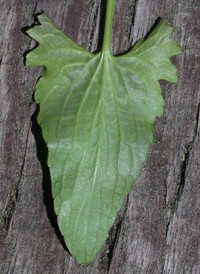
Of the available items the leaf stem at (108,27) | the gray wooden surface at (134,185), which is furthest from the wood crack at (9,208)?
the leaf stem at (108,27)

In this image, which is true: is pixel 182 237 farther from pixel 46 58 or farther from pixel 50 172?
pixel 46 58

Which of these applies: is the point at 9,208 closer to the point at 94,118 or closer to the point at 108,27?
the point at 94,118

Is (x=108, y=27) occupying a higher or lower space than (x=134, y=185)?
higher

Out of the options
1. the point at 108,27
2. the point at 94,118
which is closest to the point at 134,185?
the point at 94,118

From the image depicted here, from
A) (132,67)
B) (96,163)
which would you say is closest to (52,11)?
(132,67)

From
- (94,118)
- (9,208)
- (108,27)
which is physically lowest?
(9,208)

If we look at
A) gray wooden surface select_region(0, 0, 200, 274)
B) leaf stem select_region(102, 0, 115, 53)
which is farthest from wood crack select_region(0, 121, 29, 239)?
leaf stem select_region(102, 0, 115, 53)

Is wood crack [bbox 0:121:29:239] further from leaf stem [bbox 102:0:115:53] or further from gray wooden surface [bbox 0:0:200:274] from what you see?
leaf stem [bbox 102:0:115:53]
